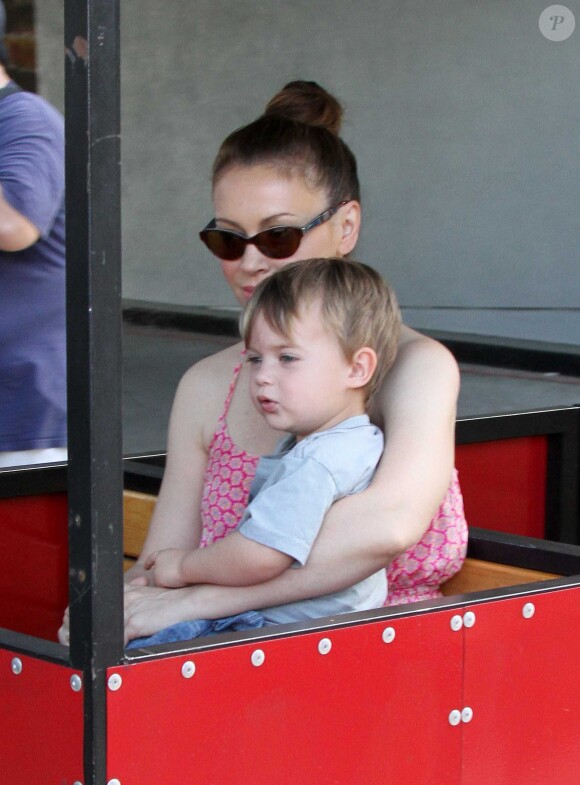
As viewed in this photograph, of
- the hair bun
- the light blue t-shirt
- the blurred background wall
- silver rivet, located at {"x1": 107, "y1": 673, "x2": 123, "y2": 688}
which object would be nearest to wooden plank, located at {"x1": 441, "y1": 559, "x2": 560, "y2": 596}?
the light blue t-shirt

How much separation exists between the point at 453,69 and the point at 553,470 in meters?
6.98

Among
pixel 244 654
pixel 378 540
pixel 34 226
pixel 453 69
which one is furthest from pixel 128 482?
pixel 453 69

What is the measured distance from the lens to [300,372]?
77.9 inches

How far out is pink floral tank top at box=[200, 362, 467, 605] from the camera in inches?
87.4

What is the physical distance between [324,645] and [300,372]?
1.39 ft

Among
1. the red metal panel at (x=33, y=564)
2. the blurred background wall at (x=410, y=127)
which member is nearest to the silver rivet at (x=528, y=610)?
the red metal panel at (x=33, y=564)

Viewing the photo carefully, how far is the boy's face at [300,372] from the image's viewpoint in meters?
1.98

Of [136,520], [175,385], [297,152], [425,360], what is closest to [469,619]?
[425,360]

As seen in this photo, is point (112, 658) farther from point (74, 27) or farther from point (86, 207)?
point (74, 27)

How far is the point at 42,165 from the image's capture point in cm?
279

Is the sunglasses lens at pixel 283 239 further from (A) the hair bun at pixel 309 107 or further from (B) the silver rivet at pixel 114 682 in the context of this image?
(B) the silver rivet at pixel 114 682

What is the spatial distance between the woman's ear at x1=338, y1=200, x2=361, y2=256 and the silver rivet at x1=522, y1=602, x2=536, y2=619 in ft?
2.33

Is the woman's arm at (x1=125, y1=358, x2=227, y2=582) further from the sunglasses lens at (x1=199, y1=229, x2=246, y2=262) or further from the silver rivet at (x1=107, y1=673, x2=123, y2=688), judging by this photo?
the silver rivet at (x1=107, y1=673, x2=123, y2=688)

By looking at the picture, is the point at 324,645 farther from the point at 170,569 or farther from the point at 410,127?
the point at 410,127
